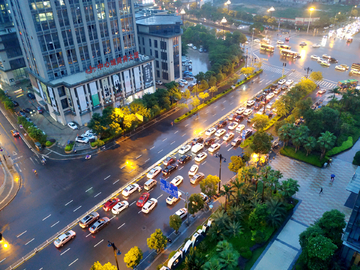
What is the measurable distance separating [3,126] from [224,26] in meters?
152

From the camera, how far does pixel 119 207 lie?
59.0 meters

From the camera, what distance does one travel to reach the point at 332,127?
244 ft

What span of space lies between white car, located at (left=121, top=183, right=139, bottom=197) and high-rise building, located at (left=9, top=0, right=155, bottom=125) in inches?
1377

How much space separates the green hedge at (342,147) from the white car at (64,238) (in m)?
61.6

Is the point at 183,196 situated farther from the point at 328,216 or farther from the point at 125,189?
the point at 328,216

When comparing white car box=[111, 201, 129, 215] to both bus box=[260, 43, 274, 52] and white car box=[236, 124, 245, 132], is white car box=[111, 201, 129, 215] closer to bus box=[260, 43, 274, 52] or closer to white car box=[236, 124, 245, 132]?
white car box=[236, 124, 245, 132]

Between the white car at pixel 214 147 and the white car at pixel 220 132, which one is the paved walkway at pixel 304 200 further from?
the white car at pixel 220 132

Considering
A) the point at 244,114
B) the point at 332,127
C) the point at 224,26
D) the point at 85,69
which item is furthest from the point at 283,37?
the point at 85,69

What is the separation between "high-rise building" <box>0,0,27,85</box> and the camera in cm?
11156

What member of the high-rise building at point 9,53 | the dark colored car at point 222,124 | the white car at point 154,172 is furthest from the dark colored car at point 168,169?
the high-rise building at point 9,53

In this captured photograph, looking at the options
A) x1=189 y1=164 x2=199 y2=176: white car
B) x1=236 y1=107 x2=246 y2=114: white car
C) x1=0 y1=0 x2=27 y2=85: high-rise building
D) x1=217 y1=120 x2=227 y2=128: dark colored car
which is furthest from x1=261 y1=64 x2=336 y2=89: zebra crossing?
x1=0 y1=0 x2=27 y2=85: high-rise building

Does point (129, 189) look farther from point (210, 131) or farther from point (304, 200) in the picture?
point (304, 200)

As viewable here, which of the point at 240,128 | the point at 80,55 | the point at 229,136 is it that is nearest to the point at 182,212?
the point at 229,136

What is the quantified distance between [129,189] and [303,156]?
43261 mm
